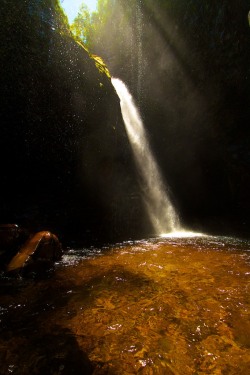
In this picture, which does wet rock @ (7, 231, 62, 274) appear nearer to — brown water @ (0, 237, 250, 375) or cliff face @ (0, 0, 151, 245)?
brown water @ (0, 237, 250, 375)

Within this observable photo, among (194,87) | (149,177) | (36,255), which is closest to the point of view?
(36,255)

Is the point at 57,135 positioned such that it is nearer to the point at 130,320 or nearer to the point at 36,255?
the point at 36,255

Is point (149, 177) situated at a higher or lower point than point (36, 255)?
higher

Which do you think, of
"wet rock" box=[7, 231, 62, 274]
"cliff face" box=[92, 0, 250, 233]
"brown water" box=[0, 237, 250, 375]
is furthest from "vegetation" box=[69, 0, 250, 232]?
"wet rock" box=[7, 231, 62, 274]

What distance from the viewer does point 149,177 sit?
14.3 meters

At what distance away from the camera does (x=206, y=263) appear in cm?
611

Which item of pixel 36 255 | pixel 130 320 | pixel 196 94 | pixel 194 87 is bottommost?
pixel 130 320

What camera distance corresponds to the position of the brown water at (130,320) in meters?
2.63

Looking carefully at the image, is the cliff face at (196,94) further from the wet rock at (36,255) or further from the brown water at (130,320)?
the wet rock at (36,255)

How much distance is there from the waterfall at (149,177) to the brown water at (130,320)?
7.18 meters

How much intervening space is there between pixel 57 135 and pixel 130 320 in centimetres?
762

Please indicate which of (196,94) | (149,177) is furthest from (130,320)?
(196,94)

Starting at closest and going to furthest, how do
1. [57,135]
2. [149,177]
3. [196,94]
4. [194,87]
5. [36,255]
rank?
[36,255]
[57,135]
[149,177]
[194,87]
[196,94]

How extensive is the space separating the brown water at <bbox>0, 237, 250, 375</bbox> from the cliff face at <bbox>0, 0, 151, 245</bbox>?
431 cm
